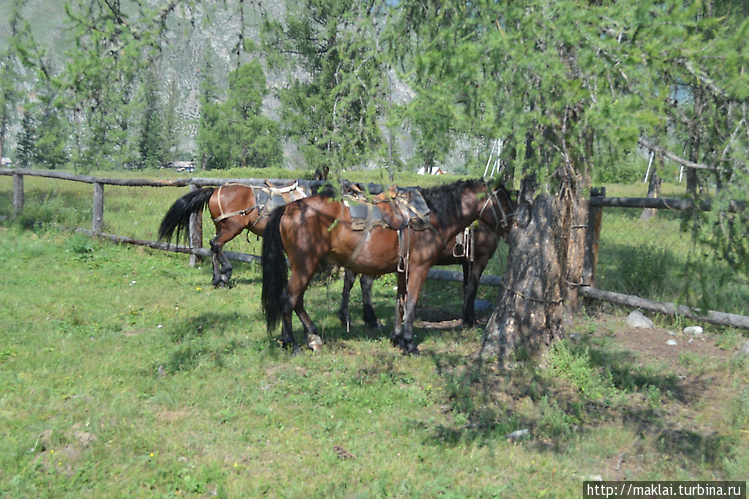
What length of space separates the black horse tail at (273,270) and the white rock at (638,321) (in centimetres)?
449

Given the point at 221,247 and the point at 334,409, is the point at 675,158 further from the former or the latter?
the point at 221,247

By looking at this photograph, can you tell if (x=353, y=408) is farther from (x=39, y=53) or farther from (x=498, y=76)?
(x=39, y=53)

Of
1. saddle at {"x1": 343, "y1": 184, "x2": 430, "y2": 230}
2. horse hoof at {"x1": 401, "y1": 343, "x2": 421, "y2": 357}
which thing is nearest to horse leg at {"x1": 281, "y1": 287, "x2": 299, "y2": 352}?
saddle at {"x1": 343, "y1": 184, "x2": 430, "y2": 230}

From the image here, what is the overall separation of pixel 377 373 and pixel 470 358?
1096 mm

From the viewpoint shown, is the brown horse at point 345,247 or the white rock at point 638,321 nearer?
the brown horse at point 345,247

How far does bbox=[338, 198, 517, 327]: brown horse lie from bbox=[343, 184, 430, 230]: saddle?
1056 millimetres

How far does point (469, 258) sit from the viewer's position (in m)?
7.66

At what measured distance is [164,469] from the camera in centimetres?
375

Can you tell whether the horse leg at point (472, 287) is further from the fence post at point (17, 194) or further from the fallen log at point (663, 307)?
the fence post at point (17, 194)

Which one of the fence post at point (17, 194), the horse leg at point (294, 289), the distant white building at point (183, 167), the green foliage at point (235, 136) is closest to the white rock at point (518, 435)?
the horse leg at point (294, 289)

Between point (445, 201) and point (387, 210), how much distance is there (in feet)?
2.46

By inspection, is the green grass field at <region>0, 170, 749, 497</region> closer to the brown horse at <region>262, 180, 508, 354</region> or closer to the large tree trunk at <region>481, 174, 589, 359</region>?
the large tree trunk at <region>481, 174, 589, 359</region>

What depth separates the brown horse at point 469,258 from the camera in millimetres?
7508

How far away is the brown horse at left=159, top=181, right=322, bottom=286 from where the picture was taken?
9.23 meters
